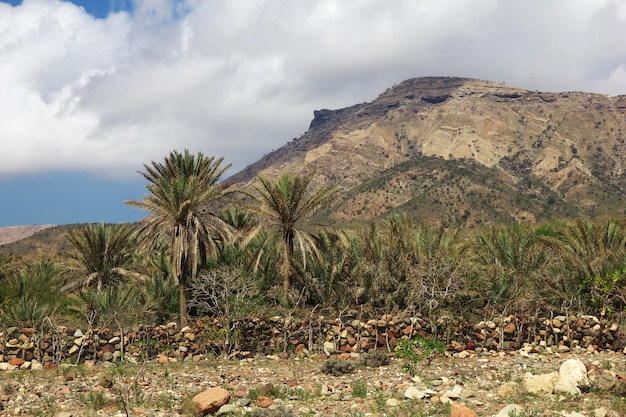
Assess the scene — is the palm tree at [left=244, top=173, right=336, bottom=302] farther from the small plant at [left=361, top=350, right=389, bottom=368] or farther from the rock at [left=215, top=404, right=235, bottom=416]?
the rock at [left=215, top=404, right=235, bottom=416]

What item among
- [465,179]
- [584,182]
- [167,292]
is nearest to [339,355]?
[167,292]

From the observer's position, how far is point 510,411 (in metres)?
A: 6.94

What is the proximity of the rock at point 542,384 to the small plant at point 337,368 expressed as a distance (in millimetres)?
3484

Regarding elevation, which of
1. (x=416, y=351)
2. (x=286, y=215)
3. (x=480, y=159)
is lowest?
(x=416, y=351)

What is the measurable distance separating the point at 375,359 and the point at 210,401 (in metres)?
4.44

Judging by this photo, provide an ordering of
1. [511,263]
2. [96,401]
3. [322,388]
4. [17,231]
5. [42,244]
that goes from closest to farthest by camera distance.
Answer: [96,401] → [322,388] → [511,263] → [42,244] → [17,231]

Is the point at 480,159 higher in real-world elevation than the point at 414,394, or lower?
higher

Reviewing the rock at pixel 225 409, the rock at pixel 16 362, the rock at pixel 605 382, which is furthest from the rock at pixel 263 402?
the rock at pixel 16 362

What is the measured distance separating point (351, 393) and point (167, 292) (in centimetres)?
880

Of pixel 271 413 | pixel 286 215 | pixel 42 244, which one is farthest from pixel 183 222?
pixel 42 244

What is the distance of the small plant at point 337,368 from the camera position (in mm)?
10188

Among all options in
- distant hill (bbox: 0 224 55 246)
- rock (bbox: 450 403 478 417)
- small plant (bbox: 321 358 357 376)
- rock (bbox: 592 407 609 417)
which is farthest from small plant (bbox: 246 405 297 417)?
distant hill (bbox: 0 224 55 246)

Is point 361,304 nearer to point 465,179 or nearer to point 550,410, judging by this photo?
point 550,410

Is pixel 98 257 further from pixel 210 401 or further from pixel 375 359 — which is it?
pixel 210 401
